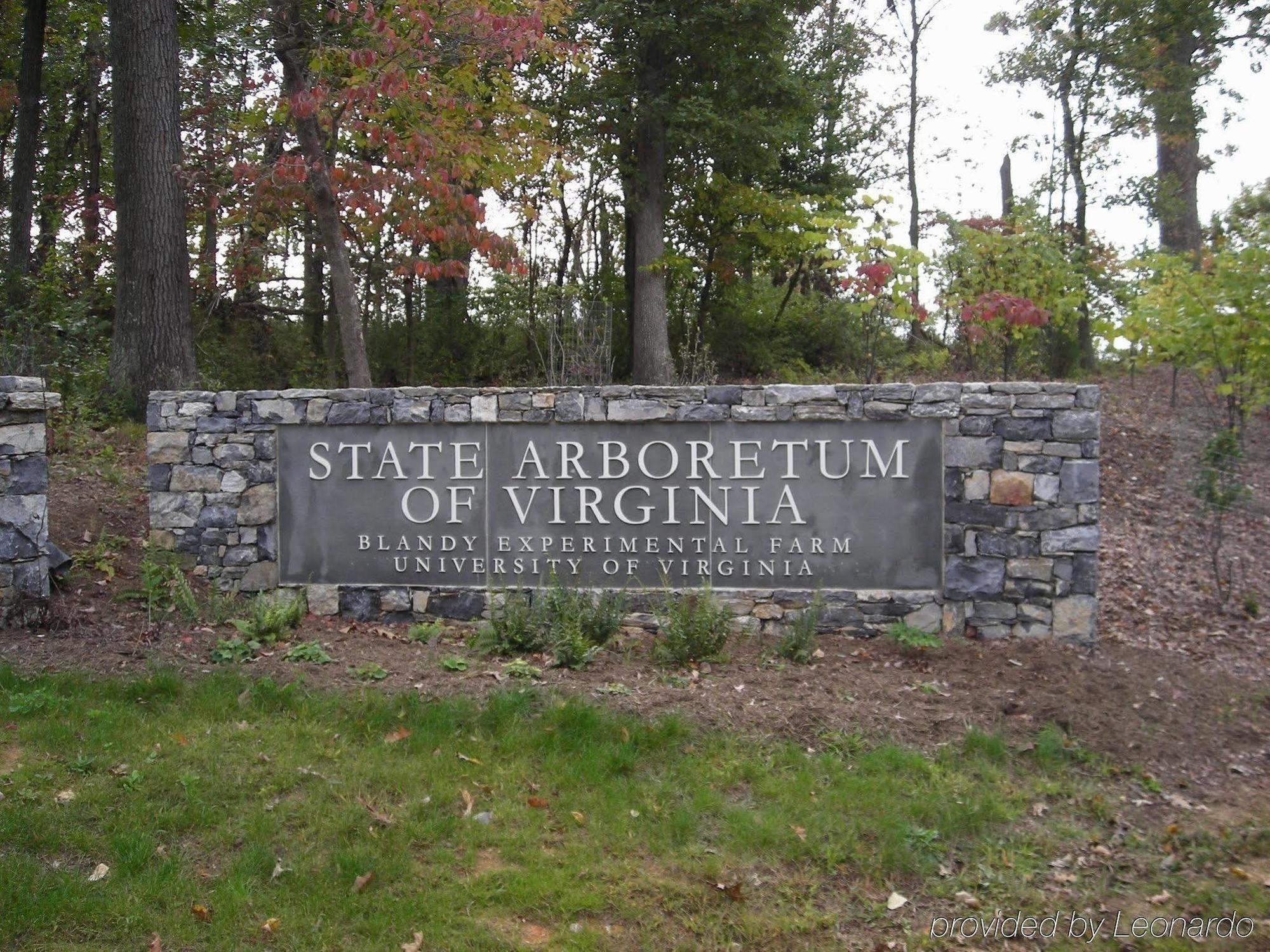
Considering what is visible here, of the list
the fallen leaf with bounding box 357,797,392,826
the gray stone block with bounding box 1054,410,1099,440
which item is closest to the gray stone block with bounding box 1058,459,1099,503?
the gray stone block with bounding box 1054,410,1099,440

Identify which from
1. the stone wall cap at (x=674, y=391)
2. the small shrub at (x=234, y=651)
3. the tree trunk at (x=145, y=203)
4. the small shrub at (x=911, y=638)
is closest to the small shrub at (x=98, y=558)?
the stone wall cap at (x=674, y=391)

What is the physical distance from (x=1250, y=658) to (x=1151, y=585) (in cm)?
137

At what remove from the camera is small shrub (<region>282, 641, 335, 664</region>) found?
550 cm

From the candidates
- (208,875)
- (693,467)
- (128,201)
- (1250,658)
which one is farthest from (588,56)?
(208,875)

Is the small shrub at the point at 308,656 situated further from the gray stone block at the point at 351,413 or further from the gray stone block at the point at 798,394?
the gray stone block at the point at 798,394

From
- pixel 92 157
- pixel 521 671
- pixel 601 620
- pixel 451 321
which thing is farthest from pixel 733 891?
pixel 92 157

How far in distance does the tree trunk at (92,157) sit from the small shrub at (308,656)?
9750 mm

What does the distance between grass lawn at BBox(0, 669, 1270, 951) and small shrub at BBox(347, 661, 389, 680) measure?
1.10ft

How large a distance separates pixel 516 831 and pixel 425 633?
2.32 m

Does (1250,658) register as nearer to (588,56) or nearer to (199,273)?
(588,56)

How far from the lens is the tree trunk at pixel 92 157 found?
1365 centimetres

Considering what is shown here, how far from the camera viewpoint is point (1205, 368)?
23.6 ft

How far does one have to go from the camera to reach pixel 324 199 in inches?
365

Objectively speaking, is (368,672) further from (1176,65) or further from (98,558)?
(1176,65)
